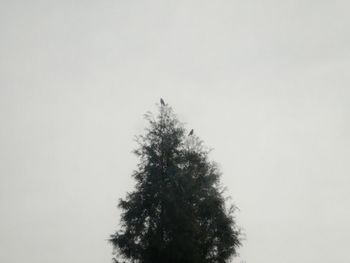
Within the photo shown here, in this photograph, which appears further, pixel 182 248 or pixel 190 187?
pixel 190 187

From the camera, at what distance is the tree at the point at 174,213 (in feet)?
61.7

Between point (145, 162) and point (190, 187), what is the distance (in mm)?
3258

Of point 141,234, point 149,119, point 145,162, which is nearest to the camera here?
point 141,234

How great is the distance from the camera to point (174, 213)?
19328 mm

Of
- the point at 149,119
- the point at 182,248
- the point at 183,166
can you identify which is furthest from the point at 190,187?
the point at 149,119

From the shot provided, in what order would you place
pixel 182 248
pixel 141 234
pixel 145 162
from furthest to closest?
pixel 145 162 < pixel 141 234 < pixel 182 248

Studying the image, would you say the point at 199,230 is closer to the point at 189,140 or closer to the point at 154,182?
the point at 154,182

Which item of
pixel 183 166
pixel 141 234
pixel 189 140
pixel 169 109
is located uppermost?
pixel 169 109

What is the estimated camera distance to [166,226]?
19312 mm

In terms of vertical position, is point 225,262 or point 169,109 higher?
point 169,109

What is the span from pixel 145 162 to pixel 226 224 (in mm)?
5775

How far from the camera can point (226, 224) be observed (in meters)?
20.5

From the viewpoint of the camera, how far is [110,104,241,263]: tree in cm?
1881

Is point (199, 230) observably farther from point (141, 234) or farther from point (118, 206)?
point (118, 206)
